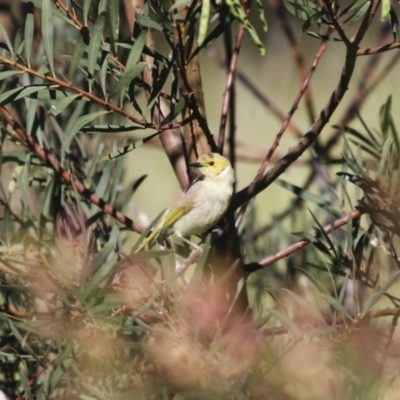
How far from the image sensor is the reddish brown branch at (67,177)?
0.79 metres

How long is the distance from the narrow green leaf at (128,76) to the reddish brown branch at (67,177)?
0.60 ft

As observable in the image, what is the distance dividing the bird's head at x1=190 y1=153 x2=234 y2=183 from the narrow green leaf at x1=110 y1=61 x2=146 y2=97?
186 mm

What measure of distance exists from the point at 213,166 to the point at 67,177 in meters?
0.32

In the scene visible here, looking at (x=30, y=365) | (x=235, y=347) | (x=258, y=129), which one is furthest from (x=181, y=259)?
(x=258, y=129)

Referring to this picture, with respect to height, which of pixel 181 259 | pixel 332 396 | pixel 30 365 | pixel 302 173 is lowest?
pixel 302 173

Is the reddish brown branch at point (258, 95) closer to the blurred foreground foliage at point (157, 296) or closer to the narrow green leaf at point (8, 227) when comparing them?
the blurred foreground foliage at point (157, 296)

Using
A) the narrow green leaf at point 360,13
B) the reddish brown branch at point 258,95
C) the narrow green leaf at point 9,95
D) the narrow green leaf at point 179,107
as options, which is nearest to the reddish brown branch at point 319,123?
the narrow green leaf at point 360,13

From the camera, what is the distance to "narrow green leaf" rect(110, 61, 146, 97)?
60 cm

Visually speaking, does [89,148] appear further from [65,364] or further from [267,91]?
[267,91]

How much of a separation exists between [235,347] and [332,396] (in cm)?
8

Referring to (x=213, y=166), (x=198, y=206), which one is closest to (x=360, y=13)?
(x=213, y=166)

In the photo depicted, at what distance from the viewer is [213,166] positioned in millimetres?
1081

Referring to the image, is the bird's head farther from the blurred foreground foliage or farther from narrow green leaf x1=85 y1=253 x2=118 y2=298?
narrow green leaf x1=85 y1=253 x2=118 y2=298

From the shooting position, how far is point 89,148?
109 cm
